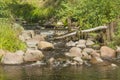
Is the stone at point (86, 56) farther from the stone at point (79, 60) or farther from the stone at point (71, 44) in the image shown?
the stone at point (71, 44)

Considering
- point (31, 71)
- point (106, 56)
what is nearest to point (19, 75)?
point (31, 71)

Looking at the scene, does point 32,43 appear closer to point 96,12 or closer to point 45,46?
point 45,46

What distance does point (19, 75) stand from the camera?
1706 centimetres

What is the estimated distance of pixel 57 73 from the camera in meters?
17.6

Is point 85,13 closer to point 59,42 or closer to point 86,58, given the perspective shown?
point 59,42

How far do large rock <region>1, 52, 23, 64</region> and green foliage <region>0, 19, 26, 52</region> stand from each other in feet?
5.25

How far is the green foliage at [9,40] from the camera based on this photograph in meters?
22.1

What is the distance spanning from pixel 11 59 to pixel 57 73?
3700mm

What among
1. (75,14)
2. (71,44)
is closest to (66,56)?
(71,44)

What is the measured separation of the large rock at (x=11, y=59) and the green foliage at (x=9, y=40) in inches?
63.0

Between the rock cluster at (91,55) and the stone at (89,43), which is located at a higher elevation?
the stone at (89,43)

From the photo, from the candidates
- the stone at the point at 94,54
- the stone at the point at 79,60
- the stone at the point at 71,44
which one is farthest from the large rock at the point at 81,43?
the stone at the point at 79,60

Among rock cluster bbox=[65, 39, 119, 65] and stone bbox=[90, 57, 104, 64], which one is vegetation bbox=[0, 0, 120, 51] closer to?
rock cluster bbox=[65, 39, 119, 65]

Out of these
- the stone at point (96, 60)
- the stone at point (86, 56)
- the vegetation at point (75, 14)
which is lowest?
the stone at point (96, 60)
